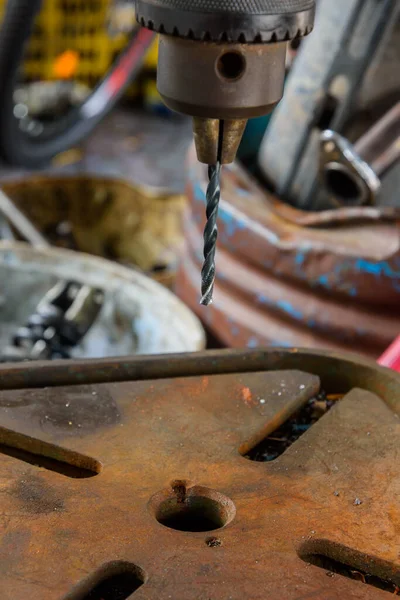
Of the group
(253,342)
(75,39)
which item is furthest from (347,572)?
(75,39)

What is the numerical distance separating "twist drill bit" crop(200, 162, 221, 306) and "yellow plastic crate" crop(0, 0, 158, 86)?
3.37m

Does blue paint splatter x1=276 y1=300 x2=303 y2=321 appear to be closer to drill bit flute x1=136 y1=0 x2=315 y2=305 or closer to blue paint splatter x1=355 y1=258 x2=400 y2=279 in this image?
blue paint splatter x1=355 y1=258 x2=400 y2=279

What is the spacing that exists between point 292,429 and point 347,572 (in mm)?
220

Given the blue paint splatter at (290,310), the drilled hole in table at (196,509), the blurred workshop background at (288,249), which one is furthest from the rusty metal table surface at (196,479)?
the blue paint splatter at (290,310)

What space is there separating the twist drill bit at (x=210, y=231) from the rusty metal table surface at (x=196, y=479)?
0.18 m

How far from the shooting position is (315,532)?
0.76m

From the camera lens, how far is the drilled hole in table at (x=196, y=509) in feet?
2.62

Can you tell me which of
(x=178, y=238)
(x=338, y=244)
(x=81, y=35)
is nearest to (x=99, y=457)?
(x=338, y=244)

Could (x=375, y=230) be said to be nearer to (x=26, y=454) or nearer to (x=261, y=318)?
(x=261, y=318)

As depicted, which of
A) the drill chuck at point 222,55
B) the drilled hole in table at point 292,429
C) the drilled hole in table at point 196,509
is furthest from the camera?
the drilled hole in table at point 292,429

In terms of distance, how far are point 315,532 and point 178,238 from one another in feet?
6.64

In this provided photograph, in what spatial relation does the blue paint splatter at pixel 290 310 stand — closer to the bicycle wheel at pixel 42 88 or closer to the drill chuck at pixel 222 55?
the drill chuck at pixel 222 55

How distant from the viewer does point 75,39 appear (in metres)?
4.11

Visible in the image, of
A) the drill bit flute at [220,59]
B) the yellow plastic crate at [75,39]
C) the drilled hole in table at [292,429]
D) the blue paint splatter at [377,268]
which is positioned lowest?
the yellow plastic crate at [75,39]
